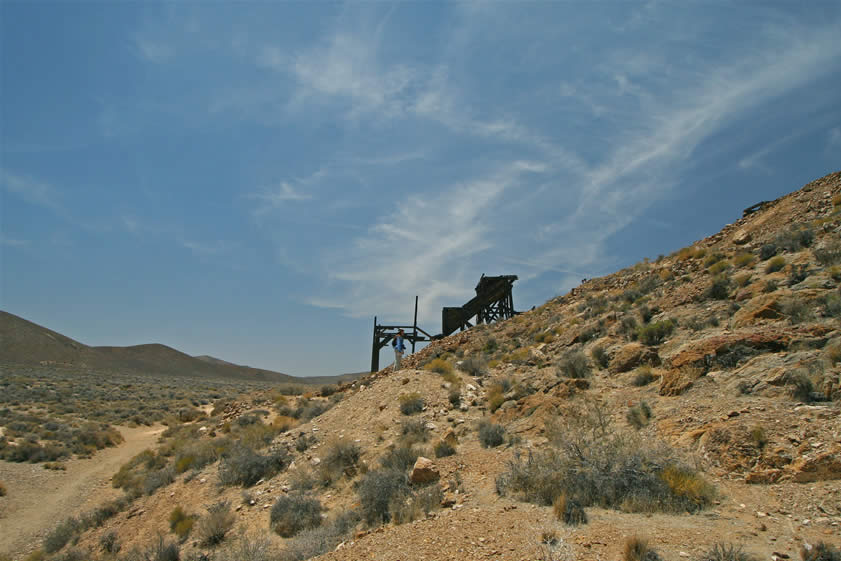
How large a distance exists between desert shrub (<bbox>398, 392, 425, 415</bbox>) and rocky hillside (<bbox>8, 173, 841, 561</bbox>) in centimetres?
6

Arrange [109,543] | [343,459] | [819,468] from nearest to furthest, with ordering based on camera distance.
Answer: [819,468] < [343,459] < [109,543]

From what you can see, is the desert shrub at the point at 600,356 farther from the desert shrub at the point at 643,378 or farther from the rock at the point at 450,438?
the rock at the point at 450,438

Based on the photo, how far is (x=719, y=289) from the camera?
455 inches

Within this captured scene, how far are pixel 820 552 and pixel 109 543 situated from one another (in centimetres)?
1307

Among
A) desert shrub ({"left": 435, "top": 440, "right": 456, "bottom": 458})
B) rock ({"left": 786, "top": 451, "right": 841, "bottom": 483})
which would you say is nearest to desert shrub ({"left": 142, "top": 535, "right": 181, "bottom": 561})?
desert shrub ({"left": 435, "top": 440, "right": 456, "bottom": 458})

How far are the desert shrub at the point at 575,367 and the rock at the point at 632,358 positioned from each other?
544mm

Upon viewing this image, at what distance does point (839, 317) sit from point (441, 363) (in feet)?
35.3

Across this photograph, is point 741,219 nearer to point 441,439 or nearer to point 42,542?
point 441,439

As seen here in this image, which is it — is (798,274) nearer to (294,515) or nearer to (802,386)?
(802,386)

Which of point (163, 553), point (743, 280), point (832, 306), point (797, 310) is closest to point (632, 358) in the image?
point (797, 310)

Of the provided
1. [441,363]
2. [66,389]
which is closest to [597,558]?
[441,363]

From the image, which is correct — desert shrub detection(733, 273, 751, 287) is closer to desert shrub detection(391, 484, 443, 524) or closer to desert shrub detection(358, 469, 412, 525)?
desert shrub detection(391, 484, 443, 524)

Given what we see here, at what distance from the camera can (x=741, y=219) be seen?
17.7 metres

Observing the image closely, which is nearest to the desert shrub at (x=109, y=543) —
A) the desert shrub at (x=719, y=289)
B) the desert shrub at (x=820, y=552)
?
the desert shrub at (x=820, y=552)
